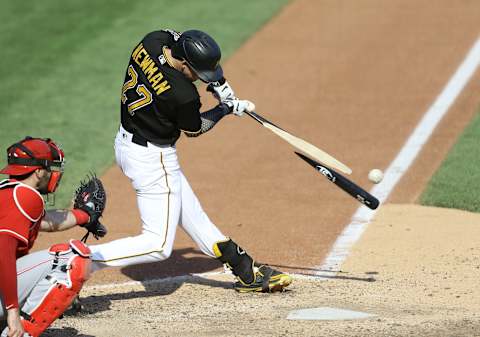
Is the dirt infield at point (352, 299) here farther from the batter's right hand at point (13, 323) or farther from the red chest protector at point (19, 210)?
the red chest protector at point (19, 210)

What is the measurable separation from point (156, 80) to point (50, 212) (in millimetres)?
1096

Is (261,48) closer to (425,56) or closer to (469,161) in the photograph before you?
(425,56)

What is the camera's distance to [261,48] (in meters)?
12.6

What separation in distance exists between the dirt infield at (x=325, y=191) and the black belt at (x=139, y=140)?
1107 mm

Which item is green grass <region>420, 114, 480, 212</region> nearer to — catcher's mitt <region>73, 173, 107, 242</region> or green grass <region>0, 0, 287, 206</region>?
green grass <region>0, 0, 287, 206</region>

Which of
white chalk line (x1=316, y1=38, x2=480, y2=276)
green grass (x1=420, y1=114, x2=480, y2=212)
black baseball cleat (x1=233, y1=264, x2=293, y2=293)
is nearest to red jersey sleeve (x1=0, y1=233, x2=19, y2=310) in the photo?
black baseball cleat (x1=233, y1=264, x2=293, y2=293)

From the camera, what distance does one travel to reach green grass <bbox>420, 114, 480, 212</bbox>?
854 centimetres

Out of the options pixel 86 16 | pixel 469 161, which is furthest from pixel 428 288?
pixel 86 16

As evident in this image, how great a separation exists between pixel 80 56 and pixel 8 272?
24.7 ft

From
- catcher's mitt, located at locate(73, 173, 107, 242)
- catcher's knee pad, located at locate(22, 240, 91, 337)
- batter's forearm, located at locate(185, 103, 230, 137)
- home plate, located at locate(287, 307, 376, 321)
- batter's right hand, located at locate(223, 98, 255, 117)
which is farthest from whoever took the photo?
batter's right hand, located at locate(223, 98, 255, 117)

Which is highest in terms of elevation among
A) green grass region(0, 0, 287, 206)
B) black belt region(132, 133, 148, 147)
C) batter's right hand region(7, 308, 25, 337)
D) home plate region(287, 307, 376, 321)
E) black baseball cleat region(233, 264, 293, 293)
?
black belt region(132, 133, 148, 147)

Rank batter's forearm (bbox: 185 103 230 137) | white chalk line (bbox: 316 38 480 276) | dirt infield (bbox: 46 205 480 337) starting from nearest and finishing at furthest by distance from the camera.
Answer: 1. dirt infield (bbox: 46 205 480 337)
2. batter's forearm (bbox: 185 103 230 137)
3. white chalk line (bbox: 316 38 480 276)

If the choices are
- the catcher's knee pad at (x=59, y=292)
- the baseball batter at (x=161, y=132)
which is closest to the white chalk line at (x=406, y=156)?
the baseball batter at (x=161, y=132)

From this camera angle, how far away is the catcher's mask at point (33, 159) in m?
5.63
